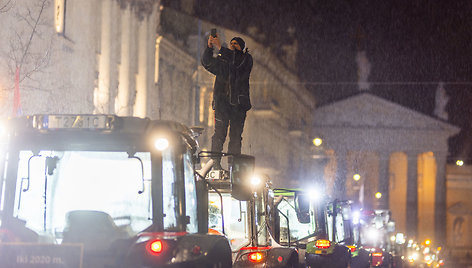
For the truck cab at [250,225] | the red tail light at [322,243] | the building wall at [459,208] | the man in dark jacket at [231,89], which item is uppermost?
the man in dark jacket at [231,89]

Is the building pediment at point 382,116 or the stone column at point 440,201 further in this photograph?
the stone column at point 440,201

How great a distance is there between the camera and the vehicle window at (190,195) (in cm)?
746

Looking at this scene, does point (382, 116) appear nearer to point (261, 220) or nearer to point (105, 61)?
point (105, 61)

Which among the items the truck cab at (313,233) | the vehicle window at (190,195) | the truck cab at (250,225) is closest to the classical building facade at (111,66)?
the truck cab at (313,233)

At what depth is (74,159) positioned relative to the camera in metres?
7.27

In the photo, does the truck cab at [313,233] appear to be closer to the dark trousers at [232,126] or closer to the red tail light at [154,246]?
the dark trousers at [232,126]

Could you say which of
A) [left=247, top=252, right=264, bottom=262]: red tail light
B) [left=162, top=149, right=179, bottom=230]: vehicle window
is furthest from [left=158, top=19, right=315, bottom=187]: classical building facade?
[left=162, top=149, right=179, bottom=230]: vehicle window

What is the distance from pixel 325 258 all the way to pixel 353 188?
46.2 m

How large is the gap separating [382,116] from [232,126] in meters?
76.0

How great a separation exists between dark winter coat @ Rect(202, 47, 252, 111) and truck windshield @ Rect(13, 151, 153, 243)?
5425mm

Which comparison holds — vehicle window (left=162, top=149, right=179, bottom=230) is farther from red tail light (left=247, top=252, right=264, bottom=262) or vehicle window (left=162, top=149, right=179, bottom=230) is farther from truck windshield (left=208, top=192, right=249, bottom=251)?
red tail light (left=247, top=252, right=264, bottom=262)

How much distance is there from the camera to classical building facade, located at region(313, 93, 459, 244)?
87.1 metres

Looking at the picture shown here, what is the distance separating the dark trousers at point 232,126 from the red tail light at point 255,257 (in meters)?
1.99

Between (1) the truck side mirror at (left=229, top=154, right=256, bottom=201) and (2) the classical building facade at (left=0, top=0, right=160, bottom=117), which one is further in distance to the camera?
(2) the classical building facade at (left=0, top=0, right=160, bottom=117)
